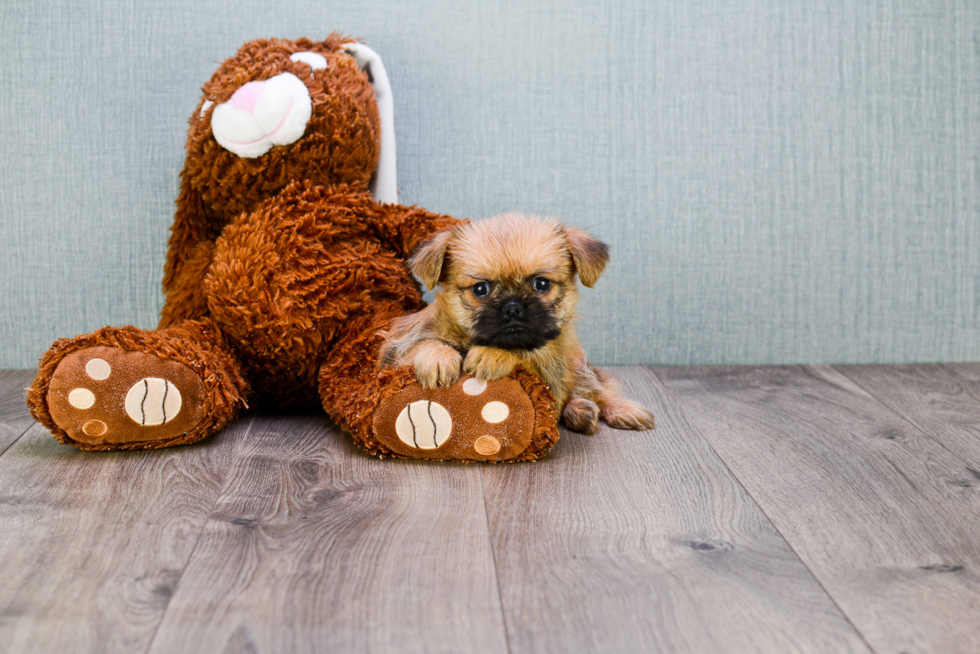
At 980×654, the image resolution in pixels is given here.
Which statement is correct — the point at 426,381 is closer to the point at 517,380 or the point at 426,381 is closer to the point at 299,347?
the point at 517,380

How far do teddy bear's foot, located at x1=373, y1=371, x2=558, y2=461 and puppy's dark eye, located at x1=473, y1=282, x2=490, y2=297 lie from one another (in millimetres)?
171

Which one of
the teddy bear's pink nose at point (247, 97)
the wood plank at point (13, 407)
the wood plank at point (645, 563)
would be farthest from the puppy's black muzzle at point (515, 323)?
the wood plank at point (13, 407)

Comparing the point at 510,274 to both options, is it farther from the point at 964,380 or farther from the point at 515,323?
the point at 964,380

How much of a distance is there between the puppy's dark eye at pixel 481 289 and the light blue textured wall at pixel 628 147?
0.79m

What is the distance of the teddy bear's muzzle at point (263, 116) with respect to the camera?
1.81 metres

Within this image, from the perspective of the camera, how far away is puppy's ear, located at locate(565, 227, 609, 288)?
5.45 feet

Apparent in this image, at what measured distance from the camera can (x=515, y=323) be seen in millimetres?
1572

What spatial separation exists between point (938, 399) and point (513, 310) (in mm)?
1326

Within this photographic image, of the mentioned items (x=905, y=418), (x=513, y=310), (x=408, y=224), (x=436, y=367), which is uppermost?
(x=408, y=224)

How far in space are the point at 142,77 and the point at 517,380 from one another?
4.77 feet

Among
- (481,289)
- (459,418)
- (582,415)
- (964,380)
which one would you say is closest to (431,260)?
(481,289)

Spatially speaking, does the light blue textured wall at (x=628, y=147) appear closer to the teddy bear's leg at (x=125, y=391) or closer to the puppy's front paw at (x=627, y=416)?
the puppy's front paw at (x=627, y=416)

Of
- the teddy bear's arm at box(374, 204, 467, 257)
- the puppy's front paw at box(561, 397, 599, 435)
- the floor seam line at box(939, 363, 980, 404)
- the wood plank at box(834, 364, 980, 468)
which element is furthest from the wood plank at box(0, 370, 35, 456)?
the floor seam line at box(939, 363, 980, 404)

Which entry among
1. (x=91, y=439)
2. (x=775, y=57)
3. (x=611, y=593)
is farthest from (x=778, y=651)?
(x=775, y=57)
